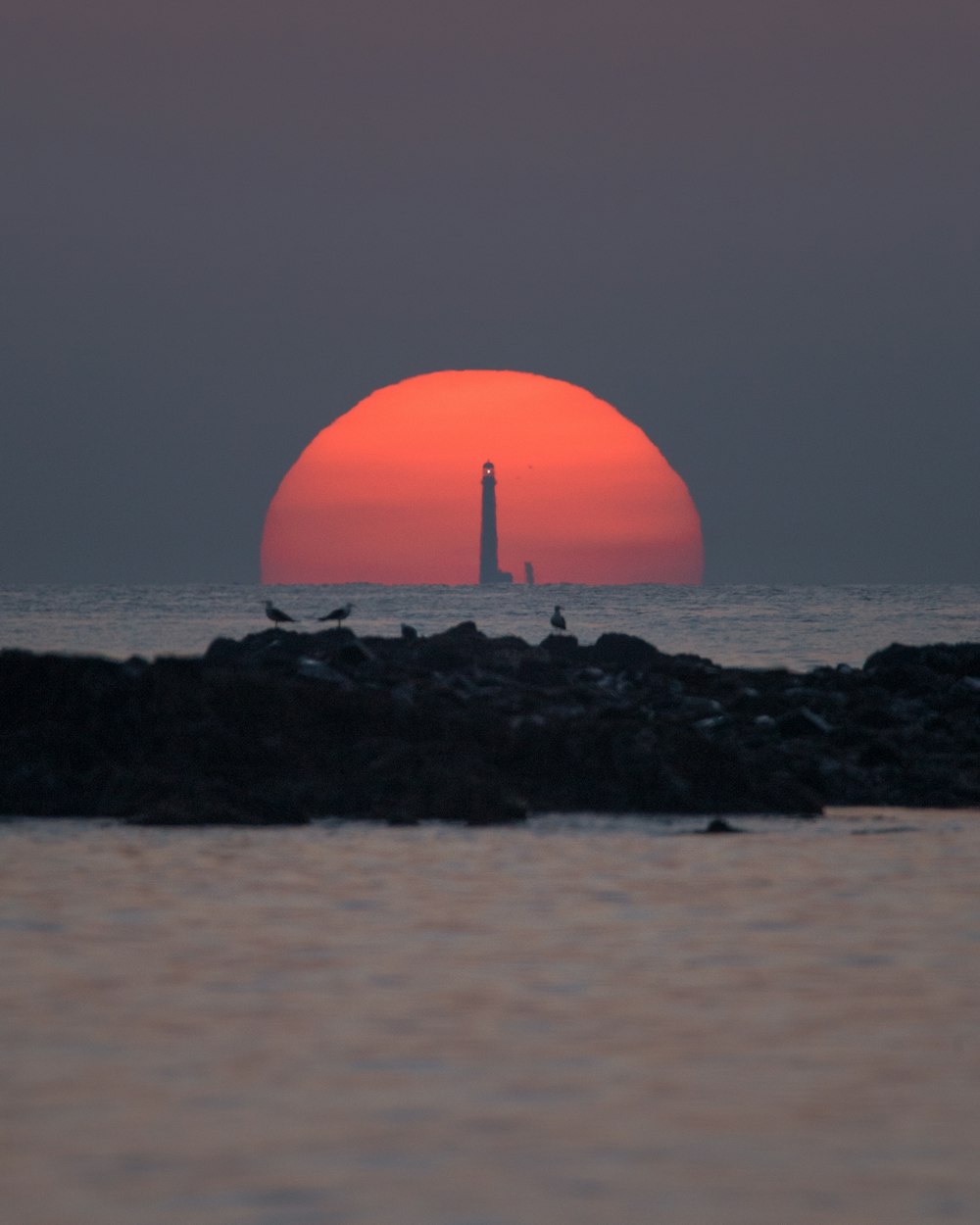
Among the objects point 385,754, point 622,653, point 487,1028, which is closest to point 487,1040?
point 487,1028

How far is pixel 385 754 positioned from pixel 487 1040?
37.9 feet

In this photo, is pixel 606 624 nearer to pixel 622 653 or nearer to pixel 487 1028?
pixel 622 653

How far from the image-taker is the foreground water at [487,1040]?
787 cm

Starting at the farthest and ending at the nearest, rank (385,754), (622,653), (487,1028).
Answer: (622,653) < (385,754) < (487,1028)

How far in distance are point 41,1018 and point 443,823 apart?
9.79 m

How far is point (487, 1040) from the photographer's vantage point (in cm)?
1036

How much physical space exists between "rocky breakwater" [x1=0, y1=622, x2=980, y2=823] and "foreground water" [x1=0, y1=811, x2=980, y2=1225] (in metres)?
3.33

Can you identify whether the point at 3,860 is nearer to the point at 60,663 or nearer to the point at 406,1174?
the point at 60,663

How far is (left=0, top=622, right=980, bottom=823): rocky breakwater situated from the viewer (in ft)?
68.1

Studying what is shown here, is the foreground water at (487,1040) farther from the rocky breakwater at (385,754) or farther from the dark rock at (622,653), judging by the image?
the dark rock at (622,653)

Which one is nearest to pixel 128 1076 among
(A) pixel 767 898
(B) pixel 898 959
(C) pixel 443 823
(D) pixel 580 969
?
(D) pixel 580 969

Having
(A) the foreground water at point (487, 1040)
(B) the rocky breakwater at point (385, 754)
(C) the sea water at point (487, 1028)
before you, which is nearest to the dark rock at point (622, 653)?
(B) the rocky breakwater at point (385, 754)

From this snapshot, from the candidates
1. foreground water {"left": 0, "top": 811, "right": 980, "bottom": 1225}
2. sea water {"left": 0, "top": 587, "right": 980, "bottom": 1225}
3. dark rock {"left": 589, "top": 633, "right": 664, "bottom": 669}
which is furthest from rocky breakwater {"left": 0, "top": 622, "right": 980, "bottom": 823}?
dark rock {"left": 589, "top": 633, "right": 664, "bottom": 669}

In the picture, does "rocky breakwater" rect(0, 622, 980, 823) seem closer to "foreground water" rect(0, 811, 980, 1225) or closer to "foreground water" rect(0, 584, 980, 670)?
"foreground water" rect(0, 811, 980, 1225)
